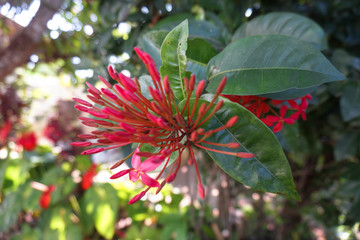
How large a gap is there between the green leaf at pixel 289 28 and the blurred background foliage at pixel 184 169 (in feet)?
0.21

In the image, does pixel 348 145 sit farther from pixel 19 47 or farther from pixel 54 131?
pixel 54 131

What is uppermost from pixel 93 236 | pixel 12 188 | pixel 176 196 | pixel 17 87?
pixel 17 87

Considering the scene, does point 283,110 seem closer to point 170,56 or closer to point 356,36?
point 170,56

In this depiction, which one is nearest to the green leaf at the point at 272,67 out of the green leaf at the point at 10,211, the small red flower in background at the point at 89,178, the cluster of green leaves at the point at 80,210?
the cluster of green leaves at the point at 80,210

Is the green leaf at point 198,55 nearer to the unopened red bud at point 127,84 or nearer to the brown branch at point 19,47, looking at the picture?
the unopened red bud at point 127,84

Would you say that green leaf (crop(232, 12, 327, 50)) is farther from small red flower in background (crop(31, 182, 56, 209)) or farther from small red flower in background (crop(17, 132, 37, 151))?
small red flower in background (crop(17, 132, 37, 151))

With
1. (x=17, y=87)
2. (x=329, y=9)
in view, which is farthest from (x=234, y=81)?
(x=17, y=87)

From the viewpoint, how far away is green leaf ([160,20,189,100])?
0.28m

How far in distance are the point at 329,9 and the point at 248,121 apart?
27.8 inches

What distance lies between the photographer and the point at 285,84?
0.85ft

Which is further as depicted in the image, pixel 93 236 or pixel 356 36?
pixel 93 236

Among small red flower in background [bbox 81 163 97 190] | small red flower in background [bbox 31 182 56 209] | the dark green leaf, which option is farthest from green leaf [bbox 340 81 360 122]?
small red flower in background [bbox 31 182 56 209]

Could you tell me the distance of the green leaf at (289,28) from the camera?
41 cm

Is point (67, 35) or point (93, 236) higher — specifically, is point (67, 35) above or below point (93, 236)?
above
